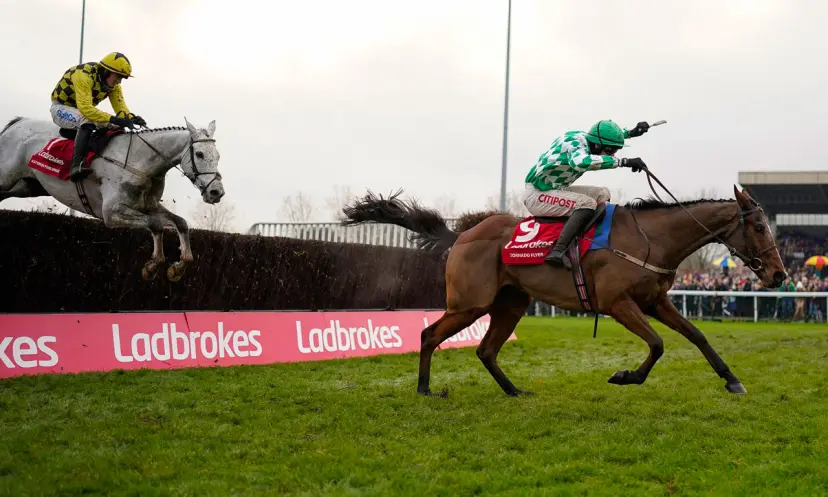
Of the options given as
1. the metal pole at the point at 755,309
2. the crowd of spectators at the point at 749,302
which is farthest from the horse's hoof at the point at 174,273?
the metal pole at the point at 755,309

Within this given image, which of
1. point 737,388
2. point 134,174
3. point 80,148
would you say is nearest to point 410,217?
point 134,174

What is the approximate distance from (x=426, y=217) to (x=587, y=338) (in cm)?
759

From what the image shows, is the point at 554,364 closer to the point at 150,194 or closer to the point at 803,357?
the point at 803,357

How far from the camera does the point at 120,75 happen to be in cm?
799

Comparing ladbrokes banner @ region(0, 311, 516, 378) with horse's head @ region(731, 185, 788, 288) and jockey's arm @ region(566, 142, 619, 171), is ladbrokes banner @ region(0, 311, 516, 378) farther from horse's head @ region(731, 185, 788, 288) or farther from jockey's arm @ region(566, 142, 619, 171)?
horse's head @ region(731, 185, 788, 288)

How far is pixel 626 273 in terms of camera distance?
264 inches

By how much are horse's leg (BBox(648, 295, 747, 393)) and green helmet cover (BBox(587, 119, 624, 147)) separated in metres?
1.51

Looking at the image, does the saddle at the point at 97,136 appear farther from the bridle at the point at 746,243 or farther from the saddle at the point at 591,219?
the bridle at the point at 746,243

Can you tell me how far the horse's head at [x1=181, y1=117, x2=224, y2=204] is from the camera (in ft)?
25.1

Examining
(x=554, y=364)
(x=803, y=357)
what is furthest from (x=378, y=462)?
(x=803, y=357)

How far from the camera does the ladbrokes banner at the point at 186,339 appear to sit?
8109mm

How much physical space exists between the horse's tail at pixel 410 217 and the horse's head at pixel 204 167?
1.55m

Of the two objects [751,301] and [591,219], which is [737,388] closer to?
[591,219]

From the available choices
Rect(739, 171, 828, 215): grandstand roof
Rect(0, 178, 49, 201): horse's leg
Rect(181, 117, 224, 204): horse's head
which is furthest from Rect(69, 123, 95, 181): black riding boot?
Rect(739, 171, 828, 215): grandstand roof
